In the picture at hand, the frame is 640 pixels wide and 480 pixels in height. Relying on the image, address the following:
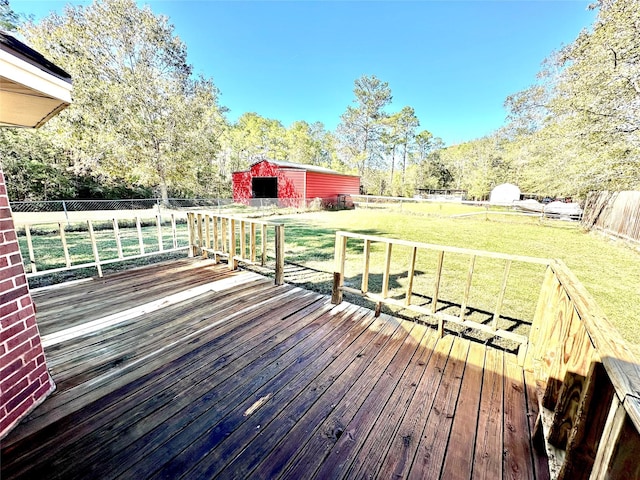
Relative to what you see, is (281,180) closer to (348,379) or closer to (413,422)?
(348,379)

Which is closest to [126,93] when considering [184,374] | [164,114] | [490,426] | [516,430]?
[164,114]

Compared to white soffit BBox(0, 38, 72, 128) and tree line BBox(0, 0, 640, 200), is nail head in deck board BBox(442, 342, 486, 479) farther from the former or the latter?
tree line BBox(0, 0, 640, 200)

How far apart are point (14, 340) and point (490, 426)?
9.22 ft

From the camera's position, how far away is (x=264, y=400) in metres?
1.68

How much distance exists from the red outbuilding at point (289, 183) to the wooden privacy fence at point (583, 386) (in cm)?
1346

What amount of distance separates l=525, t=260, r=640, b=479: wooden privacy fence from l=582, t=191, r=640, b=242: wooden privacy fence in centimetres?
875

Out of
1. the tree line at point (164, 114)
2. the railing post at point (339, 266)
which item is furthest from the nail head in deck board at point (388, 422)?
the tree line at point (164, 114)

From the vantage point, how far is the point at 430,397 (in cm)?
175

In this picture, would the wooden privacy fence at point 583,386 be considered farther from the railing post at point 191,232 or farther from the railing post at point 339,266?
the railing post at point 191,232

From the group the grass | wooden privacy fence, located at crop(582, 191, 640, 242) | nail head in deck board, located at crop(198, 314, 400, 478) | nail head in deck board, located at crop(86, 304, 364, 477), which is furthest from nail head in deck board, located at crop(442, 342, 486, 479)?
wooden privacy fence, located at crop(582, 191, 640, 242)

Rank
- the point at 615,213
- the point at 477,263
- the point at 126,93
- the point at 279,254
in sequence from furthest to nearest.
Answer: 1. the point at 126,93
2. the point at 615,213
3. the point at 477,263
4. the point at 279,254

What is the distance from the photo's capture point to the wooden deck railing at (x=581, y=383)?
685mm

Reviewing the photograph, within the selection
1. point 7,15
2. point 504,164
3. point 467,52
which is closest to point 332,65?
point 467,52

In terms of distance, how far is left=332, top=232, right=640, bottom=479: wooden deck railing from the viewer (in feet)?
2.25
